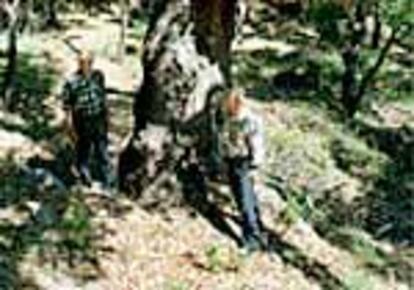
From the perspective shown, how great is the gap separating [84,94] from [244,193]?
8.51 ft

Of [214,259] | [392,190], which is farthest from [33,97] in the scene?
[214,259]

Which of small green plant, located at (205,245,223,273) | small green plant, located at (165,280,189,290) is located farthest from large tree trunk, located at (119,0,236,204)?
small green plant, located at (165,280,189,290)

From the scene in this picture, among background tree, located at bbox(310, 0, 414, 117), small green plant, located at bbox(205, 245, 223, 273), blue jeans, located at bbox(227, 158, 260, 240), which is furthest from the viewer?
background tree, located at bbox(310, 0, 414, 117)

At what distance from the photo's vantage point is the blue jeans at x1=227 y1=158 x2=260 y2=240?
14258 millimetres

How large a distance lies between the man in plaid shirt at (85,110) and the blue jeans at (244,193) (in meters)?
1.99

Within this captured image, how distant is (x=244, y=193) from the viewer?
47.2 ft

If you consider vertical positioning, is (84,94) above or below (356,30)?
above

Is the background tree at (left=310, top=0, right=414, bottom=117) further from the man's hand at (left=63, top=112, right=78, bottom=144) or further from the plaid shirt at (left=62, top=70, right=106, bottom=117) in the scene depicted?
the man's hand at (left=63, top=112, right=78, bottom=144)

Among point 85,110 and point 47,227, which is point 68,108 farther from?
point 47,227

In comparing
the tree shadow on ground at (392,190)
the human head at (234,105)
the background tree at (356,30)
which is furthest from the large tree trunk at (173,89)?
the background tree at (356,30)

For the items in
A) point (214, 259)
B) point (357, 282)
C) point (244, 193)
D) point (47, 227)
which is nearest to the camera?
point (47, 227)

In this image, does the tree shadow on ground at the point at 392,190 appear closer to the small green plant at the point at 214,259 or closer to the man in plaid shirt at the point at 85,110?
the small green plant at the point at 214,259

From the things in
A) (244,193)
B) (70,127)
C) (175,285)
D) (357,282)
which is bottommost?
(357,282)

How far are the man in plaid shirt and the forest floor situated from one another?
0.55 meters
